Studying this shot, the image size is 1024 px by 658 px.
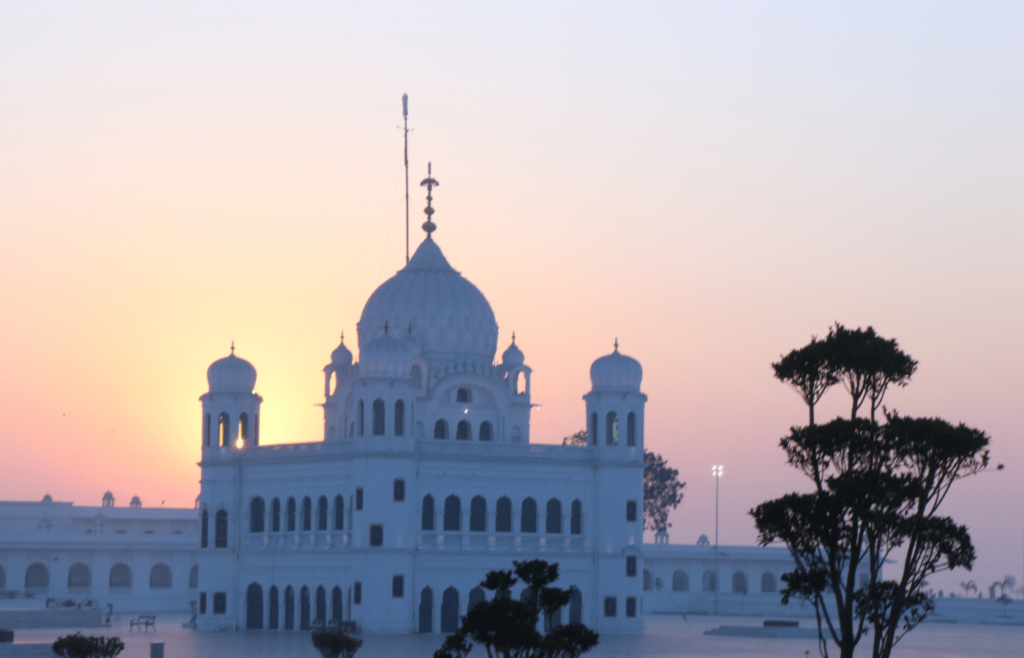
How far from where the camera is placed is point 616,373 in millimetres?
70875

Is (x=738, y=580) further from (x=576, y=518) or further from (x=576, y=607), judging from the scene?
(x=576, y=607)

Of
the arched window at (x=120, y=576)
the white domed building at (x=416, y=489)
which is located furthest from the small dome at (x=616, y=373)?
the arched window at (x=120, y=576)

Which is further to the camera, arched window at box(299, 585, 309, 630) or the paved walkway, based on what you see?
arched window at box(299, 585, 309, 630)

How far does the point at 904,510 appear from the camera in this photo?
34000 mm

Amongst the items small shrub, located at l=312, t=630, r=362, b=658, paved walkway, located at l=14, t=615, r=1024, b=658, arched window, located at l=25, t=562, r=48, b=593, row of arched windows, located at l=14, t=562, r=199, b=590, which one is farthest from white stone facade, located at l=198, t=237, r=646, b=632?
arched window, located at l=25, t=562, r=48, b=593

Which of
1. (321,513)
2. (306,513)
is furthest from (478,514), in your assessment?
(306,513)

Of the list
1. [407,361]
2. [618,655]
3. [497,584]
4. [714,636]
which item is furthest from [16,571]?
[497,584]

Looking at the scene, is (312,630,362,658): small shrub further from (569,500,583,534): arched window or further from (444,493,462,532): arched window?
(569,500,583,534): arched window

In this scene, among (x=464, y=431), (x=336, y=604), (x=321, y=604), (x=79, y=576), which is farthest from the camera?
(x=79, y=576)

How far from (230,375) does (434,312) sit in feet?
29.0

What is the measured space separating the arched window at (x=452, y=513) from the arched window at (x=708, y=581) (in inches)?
1310

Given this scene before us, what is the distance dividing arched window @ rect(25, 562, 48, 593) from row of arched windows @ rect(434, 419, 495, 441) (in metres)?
31.3

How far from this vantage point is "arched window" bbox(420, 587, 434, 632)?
66.7 metres

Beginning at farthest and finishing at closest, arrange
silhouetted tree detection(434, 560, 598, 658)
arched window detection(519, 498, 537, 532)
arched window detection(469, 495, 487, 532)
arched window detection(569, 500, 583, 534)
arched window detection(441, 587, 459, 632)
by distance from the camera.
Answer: arched window detection(569, 500, 583, 534) → arched window detection(519, 498, 537, 532) → arched window detection(469, 495, 487, 532) → arched window detection(441, 587, 459, 632) → silhouetted tree detection(434, 560, 598, 658)
